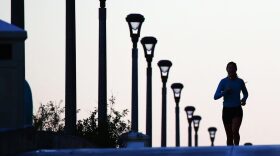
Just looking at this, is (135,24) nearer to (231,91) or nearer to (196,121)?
(231,91)

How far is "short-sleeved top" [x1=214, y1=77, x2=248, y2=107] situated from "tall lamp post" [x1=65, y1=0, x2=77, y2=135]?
16.0 feet

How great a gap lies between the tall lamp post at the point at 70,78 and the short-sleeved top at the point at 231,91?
4.88 metres

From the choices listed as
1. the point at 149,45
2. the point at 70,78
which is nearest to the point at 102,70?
the point at 70,78

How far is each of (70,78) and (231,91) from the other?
5614 millimetres

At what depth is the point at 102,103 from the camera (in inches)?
1348

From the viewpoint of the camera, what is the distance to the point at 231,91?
27203mm

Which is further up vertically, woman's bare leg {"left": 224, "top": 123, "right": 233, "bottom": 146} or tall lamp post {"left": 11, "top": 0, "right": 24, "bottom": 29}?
tall lamp post {"left": 11, "top": 0, "right": 24, "bottom": 29}

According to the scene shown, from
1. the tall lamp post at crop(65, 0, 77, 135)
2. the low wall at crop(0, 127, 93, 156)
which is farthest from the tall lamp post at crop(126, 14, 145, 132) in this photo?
the low wall at crop(0, 127, 93, 156)

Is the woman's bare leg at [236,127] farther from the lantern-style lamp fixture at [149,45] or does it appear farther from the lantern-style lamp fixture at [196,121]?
the lantern-style lamp fixture at [196,121]

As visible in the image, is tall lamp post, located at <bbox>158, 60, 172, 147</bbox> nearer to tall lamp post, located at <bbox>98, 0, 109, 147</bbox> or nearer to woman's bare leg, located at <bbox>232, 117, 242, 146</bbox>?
tall lamp post, located at <bbox>98, 0, 109, 147</bbox>

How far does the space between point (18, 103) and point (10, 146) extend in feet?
2.05

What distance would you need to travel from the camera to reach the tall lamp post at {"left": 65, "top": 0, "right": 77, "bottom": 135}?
104 feet

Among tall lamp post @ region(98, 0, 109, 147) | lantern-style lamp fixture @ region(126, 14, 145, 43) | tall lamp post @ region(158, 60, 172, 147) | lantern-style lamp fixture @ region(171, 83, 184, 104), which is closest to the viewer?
tall lamp post @ region(98, 0, 109, 147)

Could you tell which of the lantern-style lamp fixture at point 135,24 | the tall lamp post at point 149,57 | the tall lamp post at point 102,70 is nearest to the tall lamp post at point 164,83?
the tall lamp post at point 149,57
